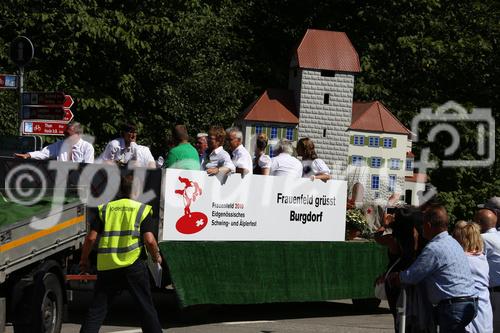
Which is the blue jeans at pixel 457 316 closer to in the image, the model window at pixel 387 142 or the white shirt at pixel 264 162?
the white shirt at pixel 264 162

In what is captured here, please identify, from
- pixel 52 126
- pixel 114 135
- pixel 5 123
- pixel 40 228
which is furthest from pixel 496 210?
pixel 114 135

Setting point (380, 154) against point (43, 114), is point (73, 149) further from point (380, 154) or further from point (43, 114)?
point (380, 154)

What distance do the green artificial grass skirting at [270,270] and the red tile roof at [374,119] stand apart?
1290 inches

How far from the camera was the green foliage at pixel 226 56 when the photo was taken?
116 feet

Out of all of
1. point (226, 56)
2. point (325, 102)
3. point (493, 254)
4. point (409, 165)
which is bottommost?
point (493, 254)

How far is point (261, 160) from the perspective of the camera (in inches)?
572

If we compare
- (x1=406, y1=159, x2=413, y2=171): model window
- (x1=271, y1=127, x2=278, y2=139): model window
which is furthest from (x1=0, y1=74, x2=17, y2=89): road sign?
(x1=406, y1=159, x2=413, y2=171): model window

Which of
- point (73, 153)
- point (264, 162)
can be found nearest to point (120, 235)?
point (73, 153)

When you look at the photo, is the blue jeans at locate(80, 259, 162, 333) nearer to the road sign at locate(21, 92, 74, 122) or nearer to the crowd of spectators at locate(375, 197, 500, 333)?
the crowd of spectators at locate(375, 197, 500, 333)

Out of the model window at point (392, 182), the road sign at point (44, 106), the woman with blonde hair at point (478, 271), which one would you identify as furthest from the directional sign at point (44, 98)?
the model window at point (392, 182)

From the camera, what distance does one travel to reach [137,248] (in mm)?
→ 10445

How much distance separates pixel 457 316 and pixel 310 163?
20.3ft

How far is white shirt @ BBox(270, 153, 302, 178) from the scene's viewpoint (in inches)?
577

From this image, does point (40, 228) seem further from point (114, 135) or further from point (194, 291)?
point (114, 135)
